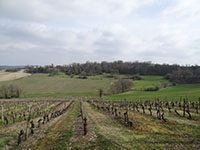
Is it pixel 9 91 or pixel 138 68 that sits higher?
pixel 138 68

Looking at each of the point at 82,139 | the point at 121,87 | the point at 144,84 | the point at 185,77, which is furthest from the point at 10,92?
the point at 185,77

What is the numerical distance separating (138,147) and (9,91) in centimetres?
7580

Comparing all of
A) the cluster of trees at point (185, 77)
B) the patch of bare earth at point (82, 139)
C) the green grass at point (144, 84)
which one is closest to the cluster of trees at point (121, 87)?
the green grass at point (144, 84)

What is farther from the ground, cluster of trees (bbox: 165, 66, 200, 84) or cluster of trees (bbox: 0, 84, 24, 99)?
cluster of trees (bbox: 165, 66, 200, 84)

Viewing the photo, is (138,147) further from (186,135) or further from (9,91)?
(9,91)

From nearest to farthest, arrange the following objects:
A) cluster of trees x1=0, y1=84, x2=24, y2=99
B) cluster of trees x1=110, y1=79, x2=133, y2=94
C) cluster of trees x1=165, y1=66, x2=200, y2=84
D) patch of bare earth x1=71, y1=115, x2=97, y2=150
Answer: patch of bare earth x1=71, y1=115, x2=97, y2=150, cluster of trees x1=0, y1=84, x2=24, y2=99, cluster of trees x1=110, y1=79, x2=133, y2=94, cluster of trees x1=165, y1=66, x2=200, y2=84

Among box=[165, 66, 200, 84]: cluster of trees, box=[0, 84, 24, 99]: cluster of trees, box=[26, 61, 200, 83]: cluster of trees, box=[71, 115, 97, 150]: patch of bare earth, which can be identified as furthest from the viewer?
box=[26, 61, 200, 83]: cluster of trees

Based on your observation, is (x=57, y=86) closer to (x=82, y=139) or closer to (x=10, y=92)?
(x=10, y=92)

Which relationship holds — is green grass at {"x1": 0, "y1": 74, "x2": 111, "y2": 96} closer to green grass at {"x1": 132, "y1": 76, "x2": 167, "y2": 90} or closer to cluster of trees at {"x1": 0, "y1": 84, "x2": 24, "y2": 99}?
cluster of trees at {"x1": 0, "y1": 84, "x2": 24, "y2": 99}

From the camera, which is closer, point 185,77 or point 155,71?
point 185,77

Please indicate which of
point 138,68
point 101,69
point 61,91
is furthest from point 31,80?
point 138,68

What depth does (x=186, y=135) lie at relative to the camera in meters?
12.9

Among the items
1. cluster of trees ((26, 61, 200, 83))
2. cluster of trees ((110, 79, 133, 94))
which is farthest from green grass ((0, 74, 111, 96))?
cluster of trees ((26, 61, 200, 83))

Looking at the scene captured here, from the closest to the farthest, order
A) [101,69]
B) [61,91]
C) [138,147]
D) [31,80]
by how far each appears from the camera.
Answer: [138,147]
[61,91]
[31,80]
[101,69]
